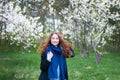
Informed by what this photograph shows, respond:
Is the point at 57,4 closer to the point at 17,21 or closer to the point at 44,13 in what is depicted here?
the point at 44,13

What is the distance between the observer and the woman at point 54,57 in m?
8.04

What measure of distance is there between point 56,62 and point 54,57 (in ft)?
0.33

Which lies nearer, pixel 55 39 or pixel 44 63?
pixel 44 63

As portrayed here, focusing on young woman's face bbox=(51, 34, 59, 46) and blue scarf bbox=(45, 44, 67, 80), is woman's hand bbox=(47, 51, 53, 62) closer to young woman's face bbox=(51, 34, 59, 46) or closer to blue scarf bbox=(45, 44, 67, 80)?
blue scarf bbox=(45, 44, 67, 80)

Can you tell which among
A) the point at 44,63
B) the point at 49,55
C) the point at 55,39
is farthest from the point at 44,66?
the point at 55,39

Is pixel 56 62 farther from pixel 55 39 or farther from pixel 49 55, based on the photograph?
pixel 55 39

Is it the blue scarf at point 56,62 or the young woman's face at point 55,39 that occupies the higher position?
the young woman's face at point 55,39

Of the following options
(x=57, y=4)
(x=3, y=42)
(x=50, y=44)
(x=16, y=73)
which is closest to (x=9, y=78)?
(x=16, y=73)

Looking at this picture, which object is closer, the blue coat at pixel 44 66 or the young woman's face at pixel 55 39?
the blue coat at pixel 44 66

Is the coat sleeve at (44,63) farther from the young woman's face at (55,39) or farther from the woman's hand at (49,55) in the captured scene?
the young woman's face at (55,39)

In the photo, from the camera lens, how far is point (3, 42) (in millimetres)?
35500

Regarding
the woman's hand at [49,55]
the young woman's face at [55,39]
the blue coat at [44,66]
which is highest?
the young woman's face at [55,39]

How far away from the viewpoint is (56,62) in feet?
26.6

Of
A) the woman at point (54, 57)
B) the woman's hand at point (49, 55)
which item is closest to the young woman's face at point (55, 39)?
the woman at point (54, 57)
